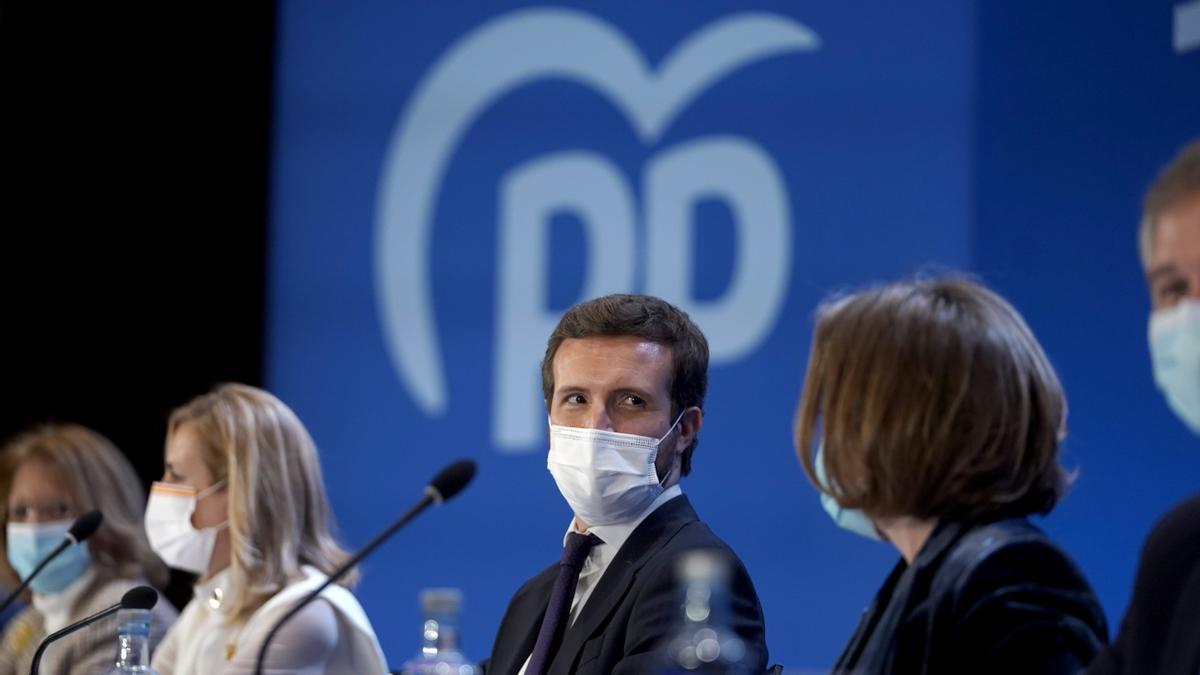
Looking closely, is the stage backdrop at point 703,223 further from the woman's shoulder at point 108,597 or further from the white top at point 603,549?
the white top at point 603,549

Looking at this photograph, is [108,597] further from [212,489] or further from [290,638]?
[290,638]

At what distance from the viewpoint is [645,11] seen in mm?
4945

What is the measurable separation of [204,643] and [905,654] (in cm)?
219

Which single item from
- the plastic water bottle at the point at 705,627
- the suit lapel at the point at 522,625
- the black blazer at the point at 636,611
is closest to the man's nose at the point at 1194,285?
the plastic water bottle at the point at 705,627

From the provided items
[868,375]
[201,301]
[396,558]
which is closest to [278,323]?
[201,301]

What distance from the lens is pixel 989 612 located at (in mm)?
1896

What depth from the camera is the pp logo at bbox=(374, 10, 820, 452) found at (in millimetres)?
4668

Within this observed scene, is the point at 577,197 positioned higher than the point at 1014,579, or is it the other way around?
the point at 577,197

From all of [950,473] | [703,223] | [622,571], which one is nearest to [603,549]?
[622,571]

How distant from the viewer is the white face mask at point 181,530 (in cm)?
380

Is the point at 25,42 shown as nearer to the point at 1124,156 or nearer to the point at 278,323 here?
the point at 278,323

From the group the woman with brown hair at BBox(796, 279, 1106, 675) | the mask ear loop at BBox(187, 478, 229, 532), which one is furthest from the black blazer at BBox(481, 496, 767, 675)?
the mask ear loop at BBox(187, 478, 229, 532)

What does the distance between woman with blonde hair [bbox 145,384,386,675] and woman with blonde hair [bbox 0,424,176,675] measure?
0.41 meters

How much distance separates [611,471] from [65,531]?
85.4 inches
